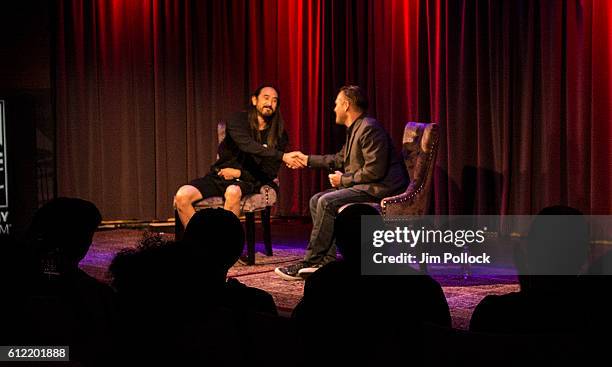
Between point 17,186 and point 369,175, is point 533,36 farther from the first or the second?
point 17,186

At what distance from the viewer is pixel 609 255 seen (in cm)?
207

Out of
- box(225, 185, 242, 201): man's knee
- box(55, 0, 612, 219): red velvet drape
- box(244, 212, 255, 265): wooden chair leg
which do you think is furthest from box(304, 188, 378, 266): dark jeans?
box(55, 0, 612, 219): red velvet drape

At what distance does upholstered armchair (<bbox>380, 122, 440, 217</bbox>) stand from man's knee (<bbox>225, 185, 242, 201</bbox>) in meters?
1.06

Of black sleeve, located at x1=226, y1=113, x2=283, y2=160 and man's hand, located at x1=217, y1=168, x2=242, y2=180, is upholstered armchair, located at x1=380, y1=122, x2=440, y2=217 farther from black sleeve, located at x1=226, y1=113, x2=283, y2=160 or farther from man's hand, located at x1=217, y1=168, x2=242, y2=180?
man's hand, located at x1=217, y1=168, x2=242, y2=180

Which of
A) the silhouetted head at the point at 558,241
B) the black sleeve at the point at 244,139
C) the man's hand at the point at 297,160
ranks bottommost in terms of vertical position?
the silhouetted head at the point at 558,241

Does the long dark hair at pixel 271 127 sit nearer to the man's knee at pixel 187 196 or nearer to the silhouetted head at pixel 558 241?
the man's knee at pixel 187 196

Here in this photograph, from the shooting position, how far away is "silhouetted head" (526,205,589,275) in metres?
2.17

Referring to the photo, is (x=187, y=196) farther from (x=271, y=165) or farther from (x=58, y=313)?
(x=58, y=313)

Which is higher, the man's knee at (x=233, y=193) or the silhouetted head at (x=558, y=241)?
the silhouetted head at (x=558, y=241)

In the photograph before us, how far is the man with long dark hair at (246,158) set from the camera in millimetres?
5398

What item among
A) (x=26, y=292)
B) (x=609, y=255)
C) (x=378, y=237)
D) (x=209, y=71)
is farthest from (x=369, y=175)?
(x=209, y=71)

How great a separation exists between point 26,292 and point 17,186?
4955 mm

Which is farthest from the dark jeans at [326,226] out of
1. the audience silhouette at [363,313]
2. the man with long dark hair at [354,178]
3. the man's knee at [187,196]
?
the audience silhouette at [363,313]

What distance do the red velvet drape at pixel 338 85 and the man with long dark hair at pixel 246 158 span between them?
5.70 ft
